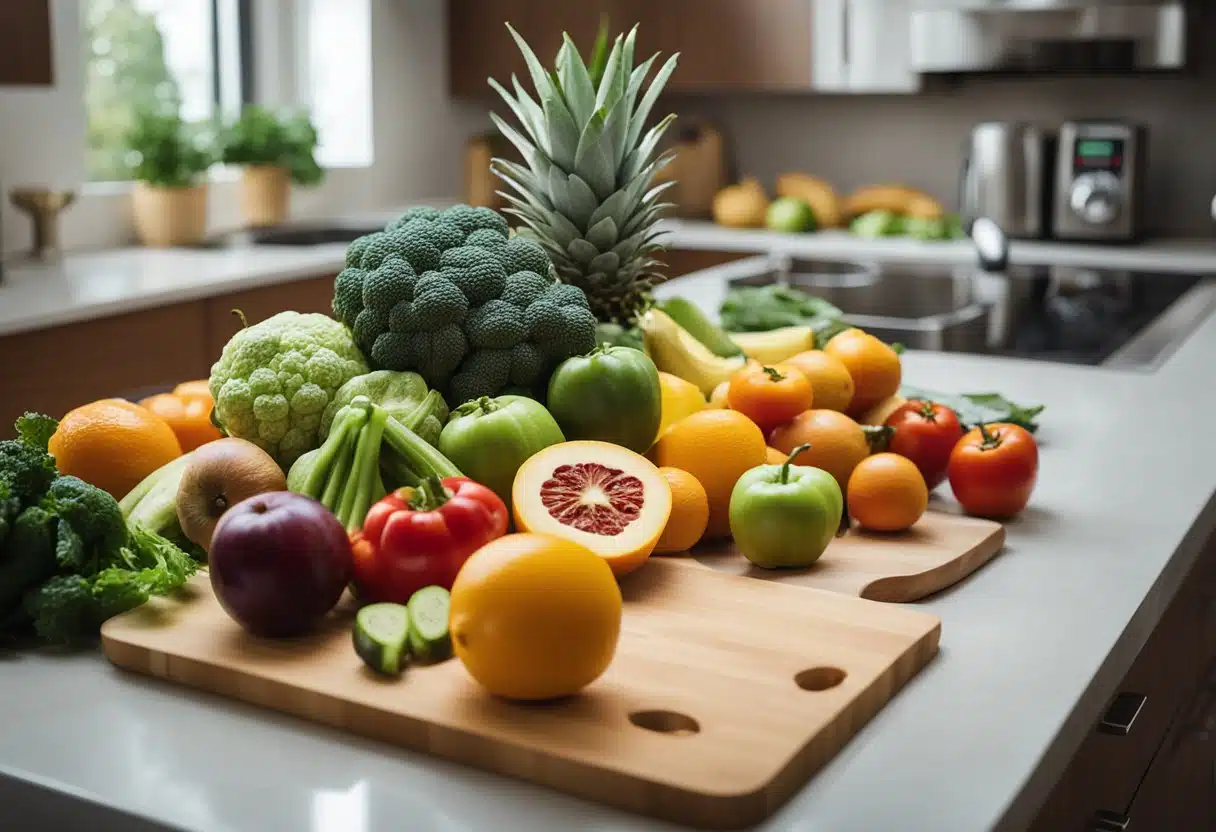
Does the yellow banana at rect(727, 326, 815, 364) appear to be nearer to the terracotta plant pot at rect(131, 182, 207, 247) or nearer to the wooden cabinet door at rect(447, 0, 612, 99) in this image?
the terracotta plant pot at rect(131, 182, 207, 247)

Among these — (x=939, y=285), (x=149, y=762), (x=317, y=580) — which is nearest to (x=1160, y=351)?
(x=939, y=285)

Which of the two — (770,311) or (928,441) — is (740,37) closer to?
(770,311)

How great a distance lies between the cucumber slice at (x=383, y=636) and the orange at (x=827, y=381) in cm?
61

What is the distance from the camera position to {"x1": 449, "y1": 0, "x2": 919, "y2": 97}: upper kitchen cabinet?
387cm

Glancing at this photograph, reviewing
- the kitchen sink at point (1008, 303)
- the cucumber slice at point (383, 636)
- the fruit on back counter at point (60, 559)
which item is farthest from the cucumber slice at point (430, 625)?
the kitchen sink at point (1008, 303)

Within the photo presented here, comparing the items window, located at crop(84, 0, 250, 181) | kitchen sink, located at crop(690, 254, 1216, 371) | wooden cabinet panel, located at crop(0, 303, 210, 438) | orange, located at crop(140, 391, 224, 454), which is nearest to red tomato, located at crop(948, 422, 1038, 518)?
orange, located at crop(140, 391, 224, 454)

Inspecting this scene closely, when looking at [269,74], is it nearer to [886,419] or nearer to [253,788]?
[886,419]

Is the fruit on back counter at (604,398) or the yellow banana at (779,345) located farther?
A: the yellow banana at (779,345)

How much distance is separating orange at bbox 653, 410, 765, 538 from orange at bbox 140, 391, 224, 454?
1.51ft

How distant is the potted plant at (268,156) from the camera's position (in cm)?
383

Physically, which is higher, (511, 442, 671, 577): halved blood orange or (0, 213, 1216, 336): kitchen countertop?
(0, 213, 1216, 336): kitchen countertop

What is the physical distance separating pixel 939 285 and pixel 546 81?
1908mm

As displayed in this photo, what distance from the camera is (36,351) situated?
8.25 ft

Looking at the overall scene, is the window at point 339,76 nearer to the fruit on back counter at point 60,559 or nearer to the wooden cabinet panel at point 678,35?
the wooden cabinet panel at point 678,35
